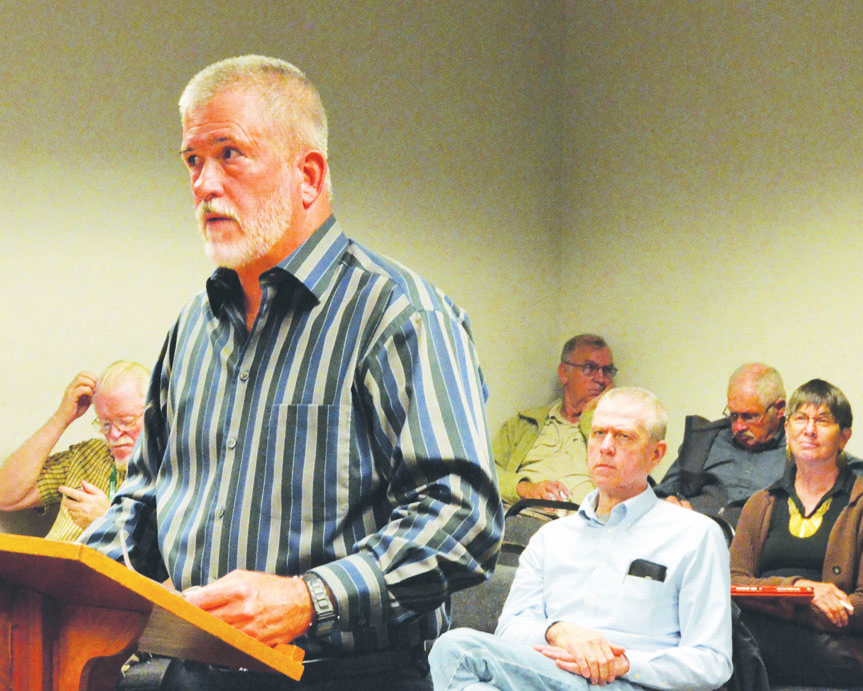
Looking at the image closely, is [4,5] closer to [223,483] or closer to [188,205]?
[188,205]

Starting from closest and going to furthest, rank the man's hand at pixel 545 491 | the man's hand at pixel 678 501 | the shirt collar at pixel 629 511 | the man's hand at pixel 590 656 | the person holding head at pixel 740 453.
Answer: the man's hand at pixel 590 656 → the shirt collar at pixel 629 511 → the man's hand at pixel 678 501 → the person holding head at pixel 740 453 → the man's hand at pixel 545 491

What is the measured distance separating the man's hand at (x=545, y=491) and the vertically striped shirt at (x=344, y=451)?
3.50m

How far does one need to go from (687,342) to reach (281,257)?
13.4 ft

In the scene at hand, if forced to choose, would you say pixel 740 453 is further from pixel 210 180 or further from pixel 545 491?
pixel 210 180

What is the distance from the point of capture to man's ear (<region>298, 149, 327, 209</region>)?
5.12 ft

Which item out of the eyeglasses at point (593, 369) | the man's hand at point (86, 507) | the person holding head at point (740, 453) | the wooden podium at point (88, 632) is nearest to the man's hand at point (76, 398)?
the man's hand at point (86, 507)

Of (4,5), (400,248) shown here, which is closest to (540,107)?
(400,248)

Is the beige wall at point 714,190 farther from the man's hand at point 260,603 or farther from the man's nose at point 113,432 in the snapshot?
the man's hand at point 260,603

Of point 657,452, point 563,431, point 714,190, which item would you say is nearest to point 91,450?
point 657,452

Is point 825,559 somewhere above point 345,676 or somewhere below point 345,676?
below

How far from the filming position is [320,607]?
1.26m

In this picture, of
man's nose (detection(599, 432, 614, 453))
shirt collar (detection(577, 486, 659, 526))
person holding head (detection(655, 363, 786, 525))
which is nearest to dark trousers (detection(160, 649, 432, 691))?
shirt collar (detection(577, 486, 659, 526))

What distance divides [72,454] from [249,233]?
279 centimetres

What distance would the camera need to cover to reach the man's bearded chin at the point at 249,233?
4.91ft
